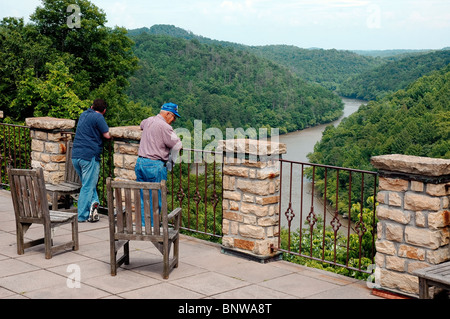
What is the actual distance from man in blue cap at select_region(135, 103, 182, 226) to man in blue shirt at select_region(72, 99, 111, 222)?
1217 mm

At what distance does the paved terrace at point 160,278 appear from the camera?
4.86 m

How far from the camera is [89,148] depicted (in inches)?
291

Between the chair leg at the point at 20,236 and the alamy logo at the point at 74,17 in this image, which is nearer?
the chair leg at the point at 20,236

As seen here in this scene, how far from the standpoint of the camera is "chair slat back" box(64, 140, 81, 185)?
7.88 metres

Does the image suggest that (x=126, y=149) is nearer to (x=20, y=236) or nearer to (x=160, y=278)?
(x=20, y=236)

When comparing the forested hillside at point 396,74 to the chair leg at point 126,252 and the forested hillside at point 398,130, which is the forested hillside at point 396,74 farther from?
the chair leg at point 126,252

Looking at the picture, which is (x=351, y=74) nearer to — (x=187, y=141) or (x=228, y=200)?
(x=187, y=141)

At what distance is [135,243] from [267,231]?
1.55 metres

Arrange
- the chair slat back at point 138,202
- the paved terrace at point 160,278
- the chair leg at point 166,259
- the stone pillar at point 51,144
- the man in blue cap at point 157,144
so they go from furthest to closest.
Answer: the stone pillar at point 51,144
the man in blue cap at point 157,144
the chair leg at point 166,259
the chair slat back at point 138,202
the paved terrace at point 160,278

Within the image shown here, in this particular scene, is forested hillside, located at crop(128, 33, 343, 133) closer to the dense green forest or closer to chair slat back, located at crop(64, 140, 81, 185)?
the dense green forest

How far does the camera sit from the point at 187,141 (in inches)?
2244

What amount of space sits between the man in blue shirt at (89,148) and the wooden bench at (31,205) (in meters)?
1.52

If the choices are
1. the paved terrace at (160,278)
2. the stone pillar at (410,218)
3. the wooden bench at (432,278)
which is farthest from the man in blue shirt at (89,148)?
the wooden bench at (432,278)

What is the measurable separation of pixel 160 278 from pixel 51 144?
12.9 feet
